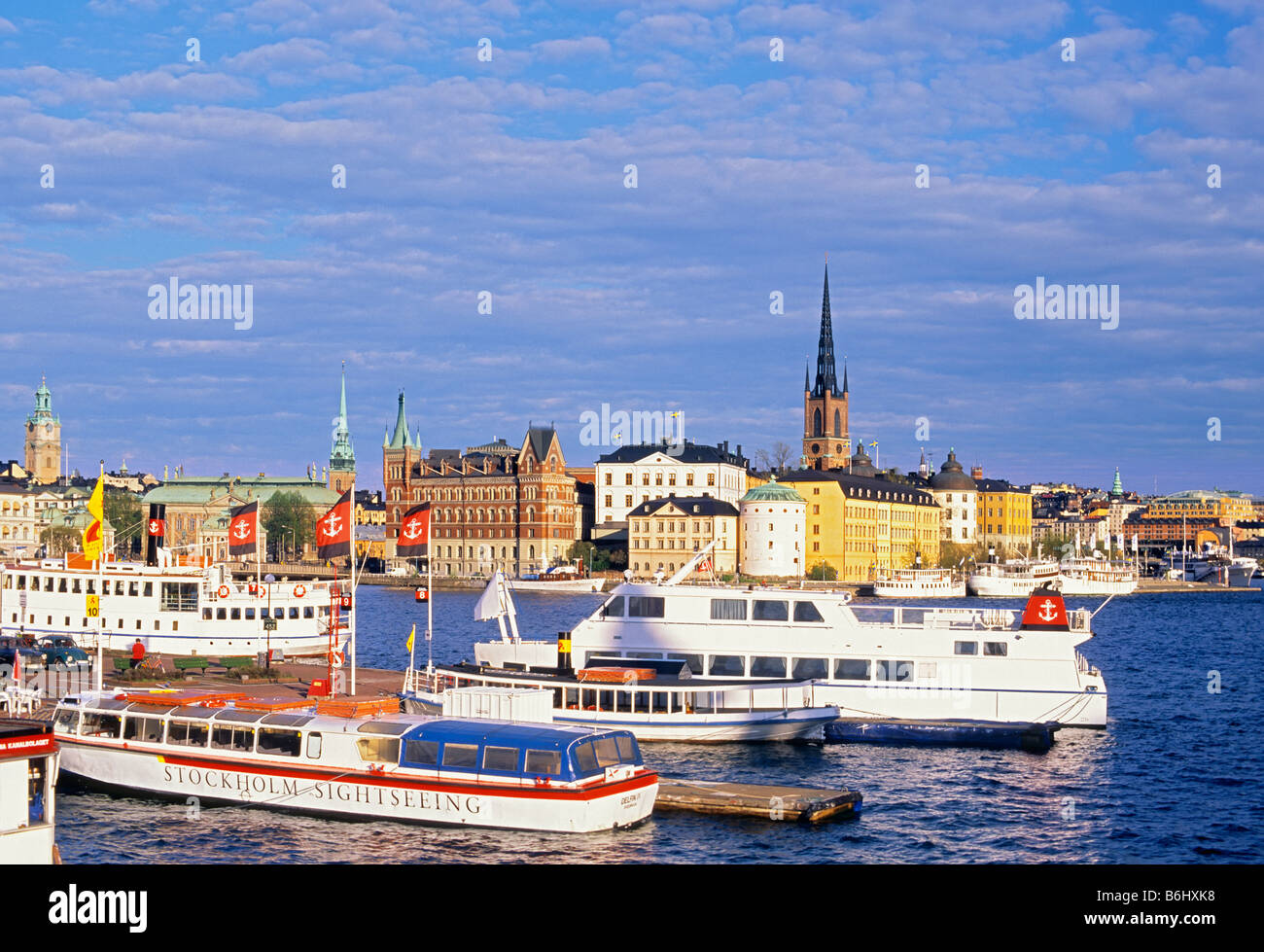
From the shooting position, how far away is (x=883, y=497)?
625ft

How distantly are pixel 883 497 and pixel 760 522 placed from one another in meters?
28.8

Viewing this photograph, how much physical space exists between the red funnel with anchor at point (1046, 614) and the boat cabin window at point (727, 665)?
898 cm

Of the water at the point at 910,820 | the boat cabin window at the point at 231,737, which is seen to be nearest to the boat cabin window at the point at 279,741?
the boat cabin window at the point at 231,737

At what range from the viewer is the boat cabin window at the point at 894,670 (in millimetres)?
42906

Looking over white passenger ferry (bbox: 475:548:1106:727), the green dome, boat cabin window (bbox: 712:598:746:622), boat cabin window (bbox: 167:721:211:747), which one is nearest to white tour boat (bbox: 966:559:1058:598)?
the green dome

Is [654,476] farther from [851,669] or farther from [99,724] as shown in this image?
[99,724]

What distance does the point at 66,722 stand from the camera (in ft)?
103

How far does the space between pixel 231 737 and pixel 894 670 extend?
21.6 meters

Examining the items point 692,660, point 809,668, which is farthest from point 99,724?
point 809,668

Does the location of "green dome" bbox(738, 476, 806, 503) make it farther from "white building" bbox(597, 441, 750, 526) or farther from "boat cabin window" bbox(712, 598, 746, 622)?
"boat cabin window" bbox(712, 598, 746, 622)

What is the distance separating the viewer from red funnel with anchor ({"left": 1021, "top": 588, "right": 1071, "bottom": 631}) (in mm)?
42312

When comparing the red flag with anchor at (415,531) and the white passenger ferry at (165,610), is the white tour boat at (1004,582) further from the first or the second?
the red flag with anchor at (415,531)
